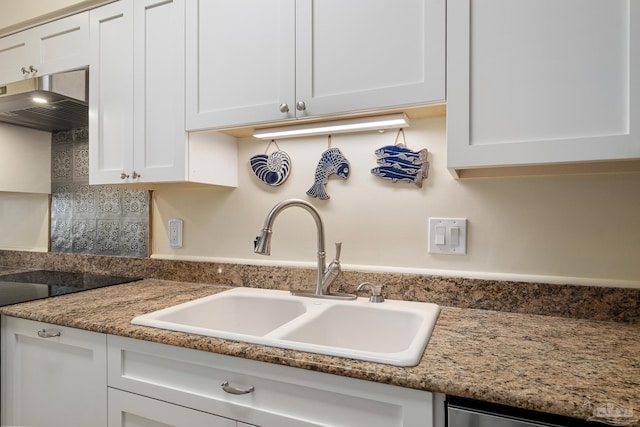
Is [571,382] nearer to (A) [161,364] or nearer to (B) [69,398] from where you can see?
(A) [161,364]

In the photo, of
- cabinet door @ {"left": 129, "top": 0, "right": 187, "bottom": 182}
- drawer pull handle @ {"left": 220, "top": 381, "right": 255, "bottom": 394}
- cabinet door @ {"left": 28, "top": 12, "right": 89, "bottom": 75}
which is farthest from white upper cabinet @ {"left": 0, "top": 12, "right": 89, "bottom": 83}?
drawer pull handle @ {"left": 220, "top": 381, "right": 255, "bottom": 394}

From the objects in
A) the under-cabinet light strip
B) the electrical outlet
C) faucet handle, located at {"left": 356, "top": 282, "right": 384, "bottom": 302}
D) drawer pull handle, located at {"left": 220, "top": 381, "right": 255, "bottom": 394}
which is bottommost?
drawer pull handle, located at {"left": 220, "top": 381, "right": 255, "bottom": 394}

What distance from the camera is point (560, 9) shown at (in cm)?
90

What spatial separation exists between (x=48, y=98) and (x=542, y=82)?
70.7 inches

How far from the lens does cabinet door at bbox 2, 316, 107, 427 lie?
1.08m

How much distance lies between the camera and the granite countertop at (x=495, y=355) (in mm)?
639

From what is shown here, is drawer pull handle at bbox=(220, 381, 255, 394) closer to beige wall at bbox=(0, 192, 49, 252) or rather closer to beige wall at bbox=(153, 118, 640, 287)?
beige wall at bbox=(153, 118, 640, 287)

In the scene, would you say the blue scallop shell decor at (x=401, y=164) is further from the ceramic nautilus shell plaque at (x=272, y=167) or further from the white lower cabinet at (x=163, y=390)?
the white lower cabinet at (x=163, y=390)

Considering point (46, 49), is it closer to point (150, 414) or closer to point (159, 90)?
point (159, 90)

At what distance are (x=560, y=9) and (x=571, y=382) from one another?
859 millimetres

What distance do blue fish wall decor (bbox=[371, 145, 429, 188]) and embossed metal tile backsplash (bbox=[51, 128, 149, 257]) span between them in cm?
119

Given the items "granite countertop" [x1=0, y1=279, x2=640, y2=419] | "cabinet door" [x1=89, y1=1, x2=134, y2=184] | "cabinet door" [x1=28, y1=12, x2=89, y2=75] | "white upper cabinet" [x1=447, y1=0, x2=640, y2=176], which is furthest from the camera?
"cabinet door" [x1=28, y1=12, x2=89, y2=75]

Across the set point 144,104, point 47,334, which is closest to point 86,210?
point 144,104

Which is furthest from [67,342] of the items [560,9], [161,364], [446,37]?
[560,9]
